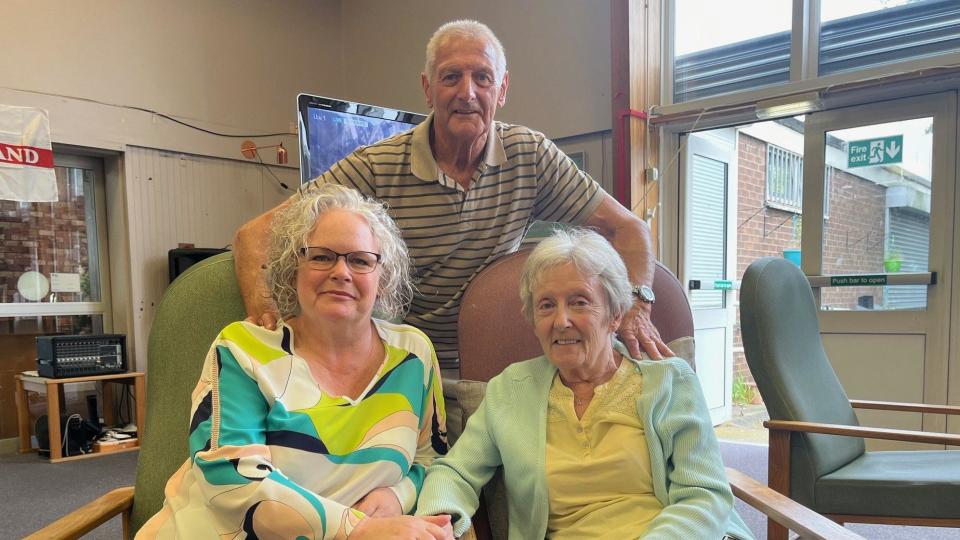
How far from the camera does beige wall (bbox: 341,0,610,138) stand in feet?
12.6

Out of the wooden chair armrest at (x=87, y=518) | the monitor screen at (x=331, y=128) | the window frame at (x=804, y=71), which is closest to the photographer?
the wooden chair armrest at (x=87, y=518)

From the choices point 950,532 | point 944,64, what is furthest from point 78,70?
point 950,532

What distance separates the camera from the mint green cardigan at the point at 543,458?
1.14 metres

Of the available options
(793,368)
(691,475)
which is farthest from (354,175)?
(793,368)

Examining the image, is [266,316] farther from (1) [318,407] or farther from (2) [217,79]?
(2) [217,79]

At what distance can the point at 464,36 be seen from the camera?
163 cm

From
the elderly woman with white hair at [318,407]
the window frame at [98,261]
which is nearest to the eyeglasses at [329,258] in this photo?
the elderly woman with white hair at [318,407]

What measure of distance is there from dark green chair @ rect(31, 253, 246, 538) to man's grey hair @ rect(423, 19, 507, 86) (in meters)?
0.77

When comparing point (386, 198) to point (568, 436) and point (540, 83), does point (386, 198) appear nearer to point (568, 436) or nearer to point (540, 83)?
point (568, 436)

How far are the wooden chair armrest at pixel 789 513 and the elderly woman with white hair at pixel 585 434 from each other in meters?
0.07

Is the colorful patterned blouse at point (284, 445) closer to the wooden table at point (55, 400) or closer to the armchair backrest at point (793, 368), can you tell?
the armchair backrest at point (793, 368)

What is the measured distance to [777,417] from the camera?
6.23ft

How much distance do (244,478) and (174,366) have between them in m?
0.57

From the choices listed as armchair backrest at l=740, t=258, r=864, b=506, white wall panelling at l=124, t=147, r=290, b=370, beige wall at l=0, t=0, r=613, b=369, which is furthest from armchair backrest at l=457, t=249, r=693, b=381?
white wall panelling at l=124, t=147, r=290, b=370
